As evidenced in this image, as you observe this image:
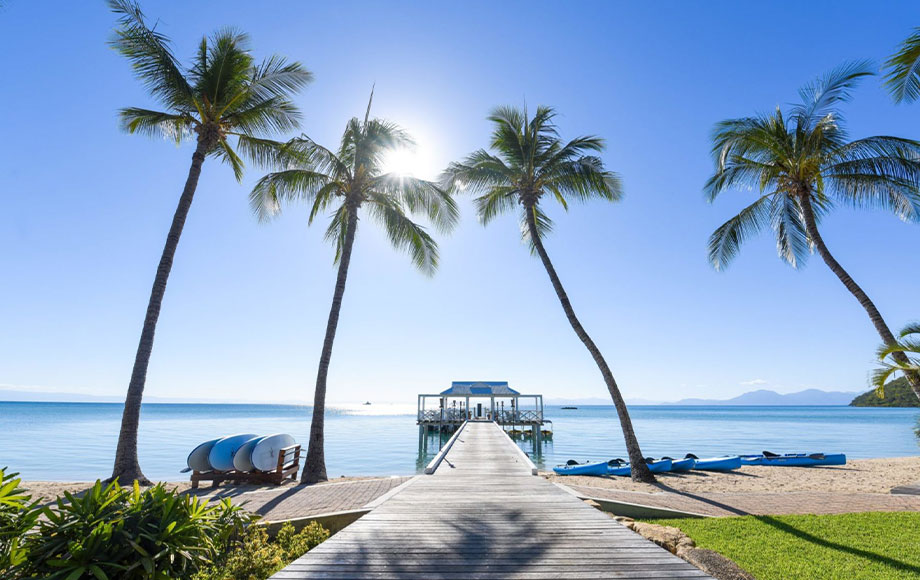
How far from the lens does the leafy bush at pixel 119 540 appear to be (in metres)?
3.24

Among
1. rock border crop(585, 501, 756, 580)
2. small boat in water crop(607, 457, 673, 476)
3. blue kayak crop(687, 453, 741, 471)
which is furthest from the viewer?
blue kayak crop(687, 453, 741, 471)

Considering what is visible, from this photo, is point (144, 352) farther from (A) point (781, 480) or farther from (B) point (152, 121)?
(A) point (781, 480)

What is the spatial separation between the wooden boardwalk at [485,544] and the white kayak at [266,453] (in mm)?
7346

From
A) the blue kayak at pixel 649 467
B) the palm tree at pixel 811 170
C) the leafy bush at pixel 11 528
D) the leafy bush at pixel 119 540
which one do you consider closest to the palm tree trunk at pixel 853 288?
the palm tree at pixel 811 170

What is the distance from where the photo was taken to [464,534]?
493 centimetres

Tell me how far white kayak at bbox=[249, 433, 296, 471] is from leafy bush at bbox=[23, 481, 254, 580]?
9.28 meters

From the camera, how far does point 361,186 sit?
48.6 ft

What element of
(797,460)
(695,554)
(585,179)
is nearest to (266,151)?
(585,179)

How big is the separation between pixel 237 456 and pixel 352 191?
363 inches

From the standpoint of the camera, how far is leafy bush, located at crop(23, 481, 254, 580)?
3.24 metres

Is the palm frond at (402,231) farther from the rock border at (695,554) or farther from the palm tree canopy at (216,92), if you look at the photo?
the rock border at (695,554)

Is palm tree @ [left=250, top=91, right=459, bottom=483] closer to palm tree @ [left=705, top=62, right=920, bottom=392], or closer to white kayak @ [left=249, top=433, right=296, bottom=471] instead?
white kayak @ [left=249, top=433, right=296, bottom=471]

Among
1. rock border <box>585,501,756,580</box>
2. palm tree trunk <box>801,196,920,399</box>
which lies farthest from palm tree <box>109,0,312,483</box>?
palm tree trunk <box>801,196,920,399</box>

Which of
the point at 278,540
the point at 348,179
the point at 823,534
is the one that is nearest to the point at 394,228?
the point at 348,179
